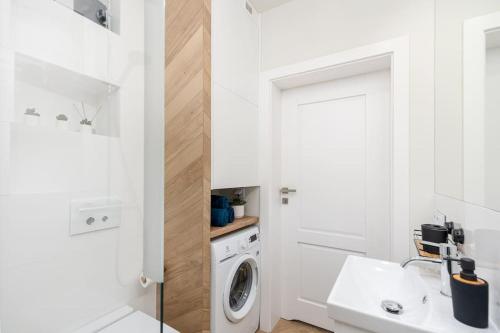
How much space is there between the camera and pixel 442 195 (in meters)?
1.20

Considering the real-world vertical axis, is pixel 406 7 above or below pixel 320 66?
above

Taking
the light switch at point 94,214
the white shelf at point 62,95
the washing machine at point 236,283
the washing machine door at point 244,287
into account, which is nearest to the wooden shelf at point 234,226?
the washing machine at point 236,283

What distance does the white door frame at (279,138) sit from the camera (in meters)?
1.43

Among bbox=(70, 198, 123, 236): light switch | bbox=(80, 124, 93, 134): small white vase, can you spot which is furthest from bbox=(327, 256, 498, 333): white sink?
bbox=(80, 124, 93, 134): small white vase

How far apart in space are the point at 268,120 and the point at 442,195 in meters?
1.25

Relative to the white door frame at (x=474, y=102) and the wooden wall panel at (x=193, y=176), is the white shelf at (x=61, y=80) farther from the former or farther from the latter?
the white door frame at (x=474, y=102)

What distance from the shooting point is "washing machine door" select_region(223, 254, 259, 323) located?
1.57 meters

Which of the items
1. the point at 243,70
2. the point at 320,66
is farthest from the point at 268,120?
the point at 320,66

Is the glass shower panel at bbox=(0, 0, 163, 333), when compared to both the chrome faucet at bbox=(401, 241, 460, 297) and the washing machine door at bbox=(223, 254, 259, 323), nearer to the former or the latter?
the washing machine door at bbox=(223, 254, 259, 323)

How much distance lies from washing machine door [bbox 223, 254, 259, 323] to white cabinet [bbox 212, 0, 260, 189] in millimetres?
588

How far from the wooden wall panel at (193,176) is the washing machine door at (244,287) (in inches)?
12.0

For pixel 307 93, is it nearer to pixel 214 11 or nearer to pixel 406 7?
pixel 406 7

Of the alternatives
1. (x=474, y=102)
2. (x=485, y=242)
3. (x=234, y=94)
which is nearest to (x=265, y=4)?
(x=234, y=94)

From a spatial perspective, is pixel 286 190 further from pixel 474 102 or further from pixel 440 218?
pixel 474 102
